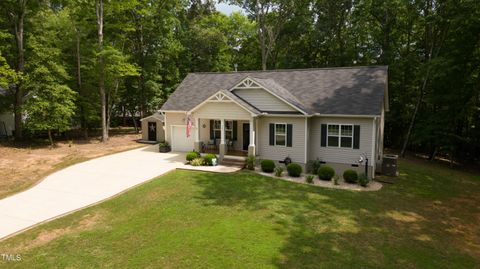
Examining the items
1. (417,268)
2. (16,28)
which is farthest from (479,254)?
(16,28)

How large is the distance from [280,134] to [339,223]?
860cm

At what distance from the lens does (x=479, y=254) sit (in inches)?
348

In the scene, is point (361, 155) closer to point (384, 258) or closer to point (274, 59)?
point (384, 258)

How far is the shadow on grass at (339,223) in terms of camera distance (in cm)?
827

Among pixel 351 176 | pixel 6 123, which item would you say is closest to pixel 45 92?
pixel 6 123

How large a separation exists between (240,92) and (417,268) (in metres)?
14.1

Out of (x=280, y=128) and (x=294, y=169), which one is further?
(x=280, y=128)

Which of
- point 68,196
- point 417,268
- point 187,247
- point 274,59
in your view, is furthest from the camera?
point 274,59

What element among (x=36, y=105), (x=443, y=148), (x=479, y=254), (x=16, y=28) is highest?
(x=16, y=28)

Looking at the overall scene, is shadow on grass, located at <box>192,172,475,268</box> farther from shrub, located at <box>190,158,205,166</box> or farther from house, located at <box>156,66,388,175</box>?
house, located at <box>156,66,388,175</box>

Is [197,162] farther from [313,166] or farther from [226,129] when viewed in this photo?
[313,166]

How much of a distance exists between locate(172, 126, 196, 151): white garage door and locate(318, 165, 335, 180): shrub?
10.4 m

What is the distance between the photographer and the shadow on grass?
8266 mm

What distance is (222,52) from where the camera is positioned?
40.3 metres
